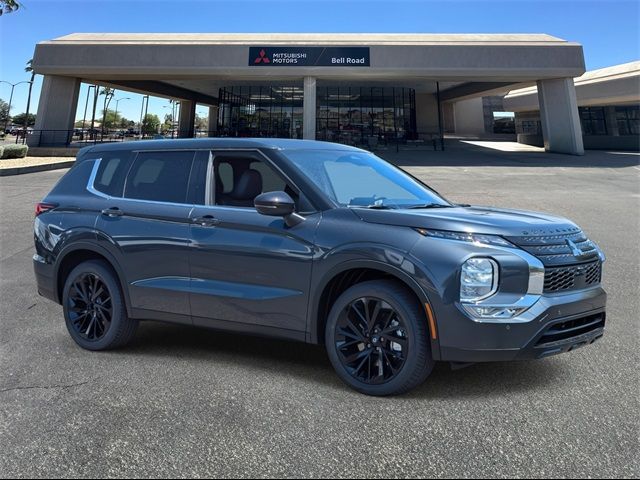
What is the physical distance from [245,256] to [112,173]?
1869 mm

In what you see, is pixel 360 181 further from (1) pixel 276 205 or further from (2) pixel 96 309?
(2) pixel 96 309

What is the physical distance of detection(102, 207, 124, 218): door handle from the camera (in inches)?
172

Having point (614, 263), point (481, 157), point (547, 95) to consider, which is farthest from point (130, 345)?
point (547, 95)

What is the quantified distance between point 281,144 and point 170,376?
2.02 m

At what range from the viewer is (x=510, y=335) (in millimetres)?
3016

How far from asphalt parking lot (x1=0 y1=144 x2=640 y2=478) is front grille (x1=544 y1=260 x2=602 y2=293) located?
759 millimetres

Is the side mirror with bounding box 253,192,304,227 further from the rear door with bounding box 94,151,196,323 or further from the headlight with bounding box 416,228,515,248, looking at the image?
the headlight with bounding box 416,228,515,248

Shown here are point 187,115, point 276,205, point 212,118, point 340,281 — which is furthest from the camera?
point 212,118

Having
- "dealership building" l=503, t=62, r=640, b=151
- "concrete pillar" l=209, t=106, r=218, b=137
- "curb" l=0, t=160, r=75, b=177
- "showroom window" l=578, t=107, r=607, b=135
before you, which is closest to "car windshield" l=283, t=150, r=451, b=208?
"curb" l=0, t=160, r=75, b=177

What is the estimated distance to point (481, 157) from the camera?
32.3m

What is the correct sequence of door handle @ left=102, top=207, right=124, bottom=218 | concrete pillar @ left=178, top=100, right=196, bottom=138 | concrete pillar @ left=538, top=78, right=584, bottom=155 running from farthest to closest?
concrete pillar @ left=178, top=100, right=196, bottom=138 < concrete pillar @ left=538, top=78, right=584, bottom=155 < door handle @ left=102, top=207, right=124, bottom=218

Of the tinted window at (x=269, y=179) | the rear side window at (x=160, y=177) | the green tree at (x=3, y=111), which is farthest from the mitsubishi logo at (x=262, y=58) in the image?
the green tree at (x=3, y=111)

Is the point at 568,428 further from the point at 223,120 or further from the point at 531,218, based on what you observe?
the point at 223,120

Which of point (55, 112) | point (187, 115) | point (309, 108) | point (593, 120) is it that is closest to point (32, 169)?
point (55, 112)
